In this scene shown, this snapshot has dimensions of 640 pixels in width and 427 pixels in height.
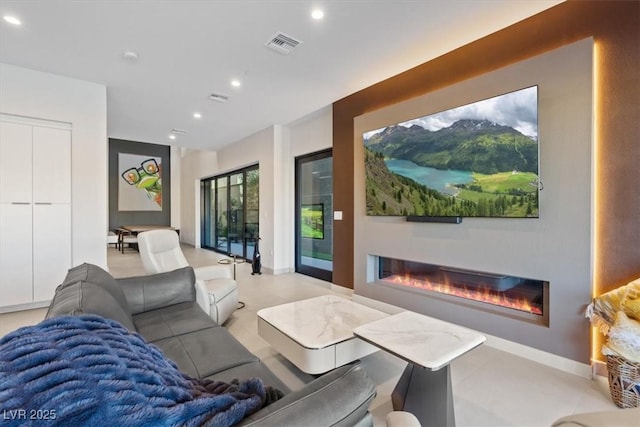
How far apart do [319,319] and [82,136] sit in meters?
4.17

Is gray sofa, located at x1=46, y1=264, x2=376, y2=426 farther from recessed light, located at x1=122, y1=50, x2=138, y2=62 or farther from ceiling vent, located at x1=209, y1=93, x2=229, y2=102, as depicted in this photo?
ceiling vent, located at x1=209, y1=93, x2=229, y2=102

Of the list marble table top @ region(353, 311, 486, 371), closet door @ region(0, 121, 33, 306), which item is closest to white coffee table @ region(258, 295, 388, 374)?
marble table top @ region(353, 311, 486, 371)

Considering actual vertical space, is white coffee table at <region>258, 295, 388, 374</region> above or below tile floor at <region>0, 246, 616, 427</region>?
above

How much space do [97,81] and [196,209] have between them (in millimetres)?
6321

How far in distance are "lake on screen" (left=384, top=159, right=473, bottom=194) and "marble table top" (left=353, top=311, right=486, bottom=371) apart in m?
1.54

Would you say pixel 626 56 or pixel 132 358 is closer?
pixel 132 358

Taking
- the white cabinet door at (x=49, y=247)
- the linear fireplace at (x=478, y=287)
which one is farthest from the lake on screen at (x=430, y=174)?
the white cabinet door at (x=49, y=247)

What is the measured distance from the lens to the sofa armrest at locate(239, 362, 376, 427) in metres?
0.69

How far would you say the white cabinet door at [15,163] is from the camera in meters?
3.62

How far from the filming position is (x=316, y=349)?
1935 mm

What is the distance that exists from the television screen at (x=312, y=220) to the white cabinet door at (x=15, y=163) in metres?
4.08

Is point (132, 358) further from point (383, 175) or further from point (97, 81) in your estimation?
point (97, 81)

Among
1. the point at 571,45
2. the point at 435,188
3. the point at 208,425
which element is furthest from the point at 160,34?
the point at 571,45

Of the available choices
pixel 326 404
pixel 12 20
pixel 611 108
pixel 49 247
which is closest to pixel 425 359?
pixel 326 404
